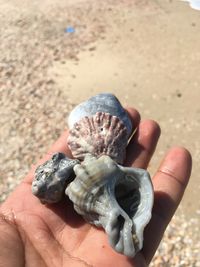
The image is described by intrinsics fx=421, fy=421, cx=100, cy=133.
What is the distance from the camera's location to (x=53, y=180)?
8.48ft

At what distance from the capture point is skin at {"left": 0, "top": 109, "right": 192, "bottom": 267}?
228 centimetres

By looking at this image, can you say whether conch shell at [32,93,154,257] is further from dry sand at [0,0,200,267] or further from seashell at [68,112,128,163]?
dry sand at [0,0,200,267]

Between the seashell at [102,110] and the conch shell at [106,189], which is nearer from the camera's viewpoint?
the conch shell at [106,189]

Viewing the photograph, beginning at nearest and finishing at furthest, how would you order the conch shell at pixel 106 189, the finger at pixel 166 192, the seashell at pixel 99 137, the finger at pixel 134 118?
1. the conch shell at pixel 106 189
2. the finger at pixel 166 192
3. the seashell at pixel 99 137
4. the finger at pixel 134 118

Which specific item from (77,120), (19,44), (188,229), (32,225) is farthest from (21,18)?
(32,225)

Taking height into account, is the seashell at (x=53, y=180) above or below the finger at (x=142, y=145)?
below

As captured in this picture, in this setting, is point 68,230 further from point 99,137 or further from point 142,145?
point 142,145

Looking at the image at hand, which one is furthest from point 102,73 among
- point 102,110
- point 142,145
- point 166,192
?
point 166,192

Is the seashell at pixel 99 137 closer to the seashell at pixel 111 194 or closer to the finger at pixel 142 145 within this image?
the finger at pixel 142 145

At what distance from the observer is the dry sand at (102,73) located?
171 inches

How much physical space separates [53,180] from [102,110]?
0.84m

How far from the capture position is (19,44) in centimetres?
614

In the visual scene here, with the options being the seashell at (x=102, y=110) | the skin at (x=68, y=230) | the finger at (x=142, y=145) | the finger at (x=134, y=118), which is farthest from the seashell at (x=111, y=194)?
the finger at (x=134, y=118)

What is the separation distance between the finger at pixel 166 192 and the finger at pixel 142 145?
0.18 m
